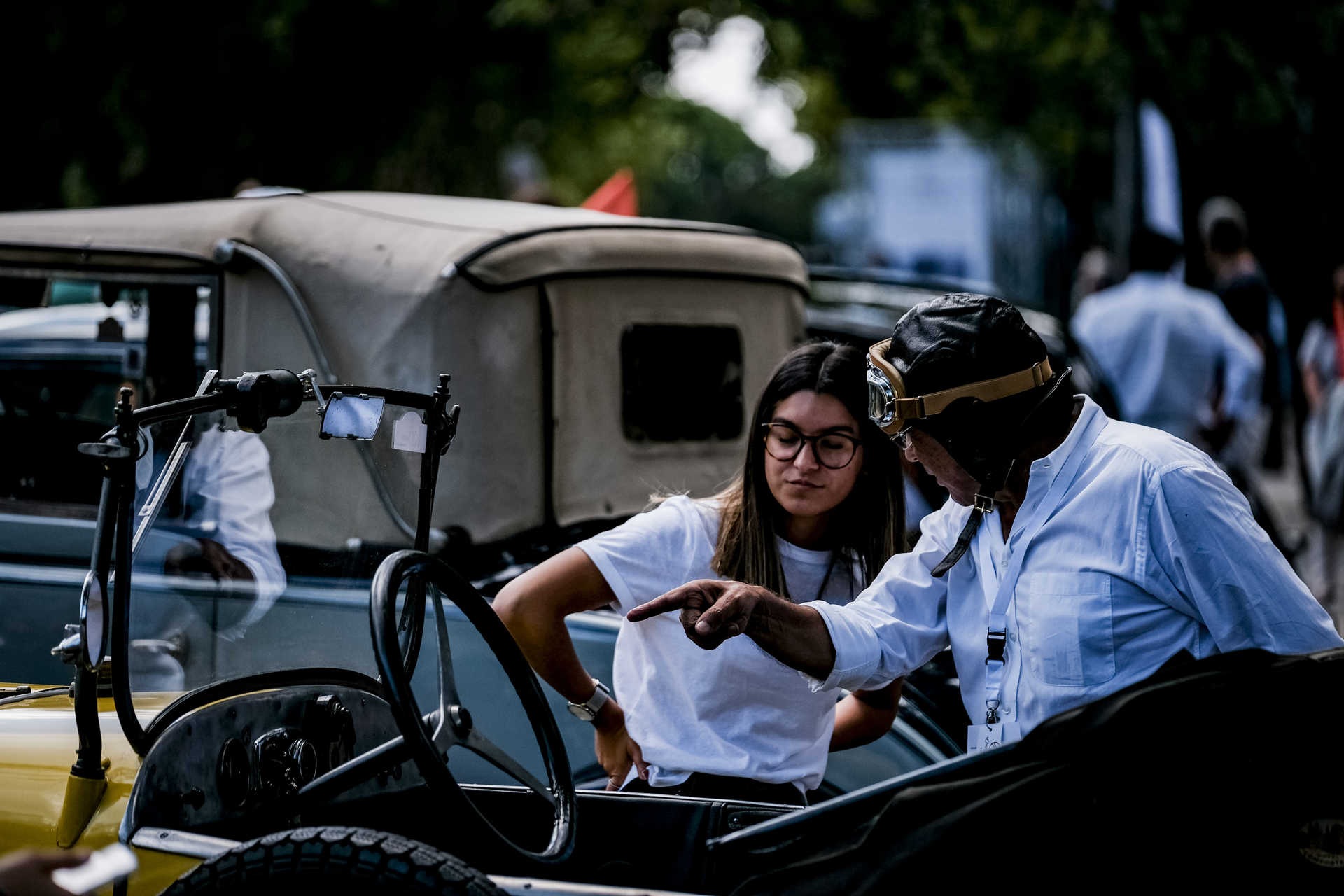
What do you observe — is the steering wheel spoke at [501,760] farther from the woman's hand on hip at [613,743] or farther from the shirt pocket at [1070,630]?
the shirt pocket at [1070,630]

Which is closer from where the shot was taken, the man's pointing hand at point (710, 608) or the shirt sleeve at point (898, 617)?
the man's pointing hand at point (710, 608)

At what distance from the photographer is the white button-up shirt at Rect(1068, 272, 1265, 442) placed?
774 cm

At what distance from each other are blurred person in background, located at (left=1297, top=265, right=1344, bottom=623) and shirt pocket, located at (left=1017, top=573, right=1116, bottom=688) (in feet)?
19.5

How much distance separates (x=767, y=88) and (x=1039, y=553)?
735 inches

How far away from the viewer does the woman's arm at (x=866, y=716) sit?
11.0 ft

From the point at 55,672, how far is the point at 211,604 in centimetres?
83

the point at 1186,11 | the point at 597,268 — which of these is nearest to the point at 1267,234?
the point at 1186,11

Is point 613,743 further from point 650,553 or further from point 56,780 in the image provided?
point 56,780

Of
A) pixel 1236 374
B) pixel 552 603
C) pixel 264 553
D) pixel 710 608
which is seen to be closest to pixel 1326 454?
pixel 1236 374

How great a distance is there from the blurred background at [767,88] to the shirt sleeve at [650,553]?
4.99m

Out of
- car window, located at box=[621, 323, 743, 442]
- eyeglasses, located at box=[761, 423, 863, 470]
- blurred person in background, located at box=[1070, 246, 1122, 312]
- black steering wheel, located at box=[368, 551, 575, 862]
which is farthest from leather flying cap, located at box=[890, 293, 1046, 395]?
blurred person in background, located at box=[1070, 246, 1122, 312]

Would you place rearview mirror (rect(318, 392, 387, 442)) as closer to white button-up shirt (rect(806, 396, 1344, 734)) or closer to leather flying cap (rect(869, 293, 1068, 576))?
leather flying cap (rect(869, 293, 1068, 576))

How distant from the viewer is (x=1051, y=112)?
15.0 meters

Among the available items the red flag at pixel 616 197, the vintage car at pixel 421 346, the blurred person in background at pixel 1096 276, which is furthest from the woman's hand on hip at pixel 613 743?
the blurred person in background at pixel 1096 276
